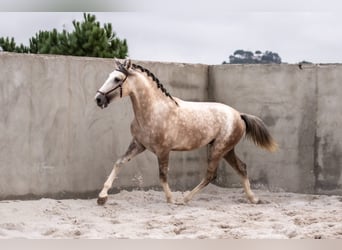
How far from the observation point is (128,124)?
5793 mm

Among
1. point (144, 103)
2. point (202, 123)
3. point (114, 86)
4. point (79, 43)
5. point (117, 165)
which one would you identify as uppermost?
point (79, 43)

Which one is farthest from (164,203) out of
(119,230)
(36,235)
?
(36,235)

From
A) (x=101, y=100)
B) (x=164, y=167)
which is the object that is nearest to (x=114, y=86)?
(x=101, y=100)

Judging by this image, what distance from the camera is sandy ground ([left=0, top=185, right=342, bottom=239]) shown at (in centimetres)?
391

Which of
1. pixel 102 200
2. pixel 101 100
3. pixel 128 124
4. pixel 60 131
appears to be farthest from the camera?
pixel 128 124

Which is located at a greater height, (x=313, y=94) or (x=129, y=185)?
(x=313, y=94)

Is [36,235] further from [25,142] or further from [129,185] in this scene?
[129,185]

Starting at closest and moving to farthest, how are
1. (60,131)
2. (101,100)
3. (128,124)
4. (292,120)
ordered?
1. (101,100)
2. (60,131)
3. (128,124)
4. (292,120)

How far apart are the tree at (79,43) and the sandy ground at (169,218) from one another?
24.4 feet

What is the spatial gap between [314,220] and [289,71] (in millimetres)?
2263

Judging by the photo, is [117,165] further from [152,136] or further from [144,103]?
[144,103]

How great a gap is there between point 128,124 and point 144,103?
786 mm

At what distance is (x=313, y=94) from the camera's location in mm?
6176

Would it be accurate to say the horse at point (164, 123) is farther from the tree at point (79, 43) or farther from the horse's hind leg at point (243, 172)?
the tree at point (79, 43)
